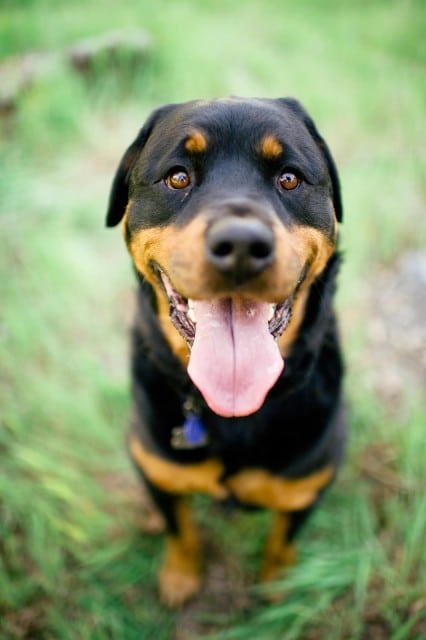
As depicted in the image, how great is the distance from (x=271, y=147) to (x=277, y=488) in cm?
115

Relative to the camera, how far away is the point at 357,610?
76.8 inches

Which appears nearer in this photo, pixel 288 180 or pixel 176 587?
pixel 288 180

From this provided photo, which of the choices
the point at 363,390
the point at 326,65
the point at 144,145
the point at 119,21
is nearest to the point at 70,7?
the point at 119,21

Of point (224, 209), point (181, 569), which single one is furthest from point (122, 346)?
point (224, 209)

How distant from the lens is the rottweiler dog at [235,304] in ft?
4.03

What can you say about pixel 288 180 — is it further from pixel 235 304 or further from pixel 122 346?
pixel 122 346

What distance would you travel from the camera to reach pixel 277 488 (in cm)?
175

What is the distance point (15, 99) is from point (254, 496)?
3857 millimetres

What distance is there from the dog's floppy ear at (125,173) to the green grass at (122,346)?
115 centimetres

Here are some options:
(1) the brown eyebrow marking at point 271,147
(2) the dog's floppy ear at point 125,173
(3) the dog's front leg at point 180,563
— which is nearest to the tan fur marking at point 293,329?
(1) the brown eyebrow marking at point 271,147

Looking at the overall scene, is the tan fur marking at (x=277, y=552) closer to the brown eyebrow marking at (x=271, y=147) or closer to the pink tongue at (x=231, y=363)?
the pink tongue at (x=231, y=363)

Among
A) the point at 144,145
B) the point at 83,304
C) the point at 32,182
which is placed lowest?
the point at 83,304

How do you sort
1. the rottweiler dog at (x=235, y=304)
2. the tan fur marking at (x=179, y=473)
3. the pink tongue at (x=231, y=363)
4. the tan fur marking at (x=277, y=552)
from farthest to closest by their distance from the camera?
1. the tan fur marking at (x=277, y=552)
2. the tan fur marking at (x=179, y=473)
3. the pink tongue at (x=231, y=363)
4. the rottweiler dog at (x=235, y=304)

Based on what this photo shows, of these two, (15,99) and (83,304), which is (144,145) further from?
(15,99)
